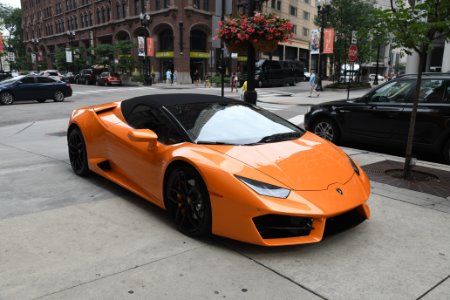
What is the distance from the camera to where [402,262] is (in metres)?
3.26

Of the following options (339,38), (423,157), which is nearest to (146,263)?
(423,157)

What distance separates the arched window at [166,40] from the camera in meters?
47.6

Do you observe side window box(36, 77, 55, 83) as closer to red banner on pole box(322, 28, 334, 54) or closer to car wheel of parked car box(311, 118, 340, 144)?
car wheel of parked car box(311, 118, 340, 144)

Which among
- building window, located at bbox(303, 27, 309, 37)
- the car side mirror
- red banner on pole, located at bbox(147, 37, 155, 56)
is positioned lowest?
the car side mirror

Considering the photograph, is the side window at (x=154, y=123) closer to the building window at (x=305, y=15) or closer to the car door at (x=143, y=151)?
the car door at (x=143, y=151)

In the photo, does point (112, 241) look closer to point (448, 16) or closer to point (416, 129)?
point (448, 16)

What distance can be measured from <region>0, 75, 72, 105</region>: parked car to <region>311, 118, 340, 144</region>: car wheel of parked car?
1633 cm

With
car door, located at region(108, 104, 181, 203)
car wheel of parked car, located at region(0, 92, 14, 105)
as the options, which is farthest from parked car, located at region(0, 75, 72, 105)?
car door, located at region(108, 104, 181, 203)

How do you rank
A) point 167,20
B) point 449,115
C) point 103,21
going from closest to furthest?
point 449,115 < point 167,20 < point 103,21

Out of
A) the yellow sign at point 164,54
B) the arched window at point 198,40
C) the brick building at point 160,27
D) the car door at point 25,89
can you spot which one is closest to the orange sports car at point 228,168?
the car door at point 25,89

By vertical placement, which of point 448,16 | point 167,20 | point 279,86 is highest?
point 167,20

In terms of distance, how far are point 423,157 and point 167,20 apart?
4303cm

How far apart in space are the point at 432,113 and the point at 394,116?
0.67m

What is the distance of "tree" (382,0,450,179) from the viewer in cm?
500
